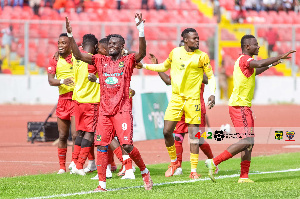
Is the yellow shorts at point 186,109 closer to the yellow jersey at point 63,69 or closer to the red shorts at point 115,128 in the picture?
the red shorts at point 115,128

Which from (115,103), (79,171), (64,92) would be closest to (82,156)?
(79,171)

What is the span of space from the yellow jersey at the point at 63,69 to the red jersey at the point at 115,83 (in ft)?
8.80

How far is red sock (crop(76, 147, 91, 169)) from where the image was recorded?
11492 mm

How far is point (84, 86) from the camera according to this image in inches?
459

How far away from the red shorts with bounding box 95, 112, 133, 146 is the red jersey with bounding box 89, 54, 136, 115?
0.26 ft

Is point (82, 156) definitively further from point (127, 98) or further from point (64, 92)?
point (127, 98)

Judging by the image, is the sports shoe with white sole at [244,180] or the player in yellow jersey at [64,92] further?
the player in yellow jersey at [64,92]

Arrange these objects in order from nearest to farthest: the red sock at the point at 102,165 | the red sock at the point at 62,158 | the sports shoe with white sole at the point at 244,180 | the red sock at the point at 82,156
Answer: the red sock at the point at 102,165
the sports shoe with white sole at the point at 244,180
the red sock at the point at 82,156
the red sock at the point at 62,158

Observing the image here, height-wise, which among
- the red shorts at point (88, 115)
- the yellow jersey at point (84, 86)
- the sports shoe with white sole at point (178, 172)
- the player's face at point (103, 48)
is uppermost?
the player's face at point (103, 48)

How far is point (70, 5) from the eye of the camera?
34.9m

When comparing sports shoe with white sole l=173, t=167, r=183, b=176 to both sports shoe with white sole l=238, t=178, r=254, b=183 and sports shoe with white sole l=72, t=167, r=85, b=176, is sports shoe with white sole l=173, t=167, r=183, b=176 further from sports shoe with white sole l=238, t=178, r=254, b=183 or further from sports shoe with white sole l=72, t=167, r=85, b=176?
sports shoe with white sole l=72, t=167, r=85, b=176

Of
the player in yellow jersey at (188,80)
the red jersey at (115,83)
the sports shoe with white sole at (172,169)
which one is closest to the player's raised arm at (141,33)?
the red jersey at (115,83)

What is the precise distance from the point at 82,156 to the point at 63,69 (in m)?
1.60

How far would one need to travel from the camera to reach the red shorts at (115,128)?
30.9ft
